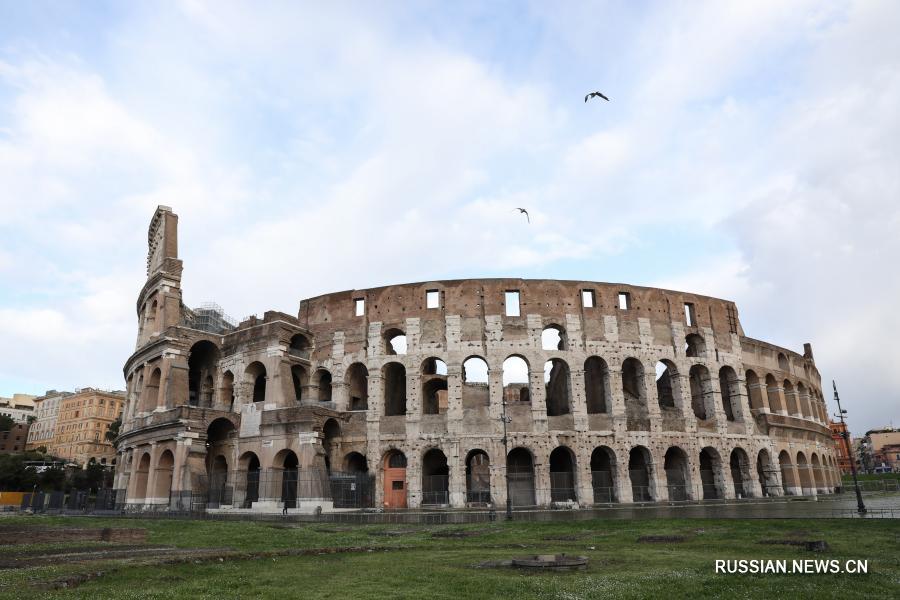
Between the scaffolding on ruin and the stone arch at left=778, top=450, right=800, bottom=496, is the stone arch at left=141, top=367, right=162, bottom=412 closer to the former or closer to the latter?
the scaffolding on ruin

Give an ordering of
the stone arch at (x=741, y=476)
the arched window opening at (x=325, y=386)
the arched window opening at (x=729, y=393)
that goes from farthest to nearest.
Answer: the arched window opening at (x=729, y=393) → the arched window opening at (x=325, y=386) → the stone arch at (x=741, y=476)

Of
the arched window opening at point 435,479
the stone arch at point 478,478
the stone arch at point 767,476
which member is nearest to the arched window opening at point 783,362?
the stone arch at point 767,476

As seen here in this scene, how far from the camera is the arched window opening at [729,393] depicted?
39.6 meters

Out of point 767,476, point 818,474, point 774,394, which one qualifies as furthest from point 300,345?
point 818,474

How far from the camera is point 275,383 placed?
34875 mm

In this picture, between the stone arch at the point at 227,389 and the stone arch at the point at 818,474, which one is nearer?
the stone arch at the point at 227,389

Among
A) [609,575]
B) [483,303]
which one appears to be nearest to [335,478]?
[483,303]

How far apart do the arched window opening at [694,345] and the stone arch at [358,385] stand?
20.4m

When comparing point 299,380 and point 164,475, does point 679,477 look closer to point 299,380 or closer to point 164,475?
point 299,380

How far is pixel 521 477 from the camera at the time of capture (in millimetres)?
33906

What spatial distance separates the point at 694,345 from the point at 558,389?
982 centimetres

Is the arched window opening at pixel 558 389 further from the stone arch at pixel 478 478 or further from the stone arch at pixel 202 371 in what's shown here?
the stone arch at pixel 202 371

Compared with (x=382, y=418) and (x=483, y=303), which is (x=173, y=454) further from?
(x=483, y=303)

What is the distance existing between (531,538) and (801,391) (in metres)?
40.7
